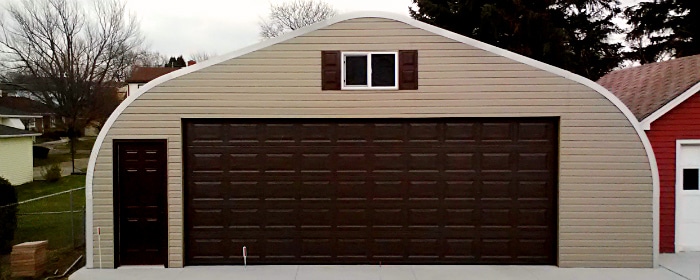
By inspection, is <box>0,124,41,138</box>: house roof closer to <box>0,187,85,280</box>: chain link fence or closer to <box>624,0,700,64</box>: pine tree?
<box>0,187,85,280</box>: chain link fence

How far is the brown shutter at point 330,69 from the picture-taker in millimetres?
9062

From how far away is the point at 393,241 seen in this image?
9.38m

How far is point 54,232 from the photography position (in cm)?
1276

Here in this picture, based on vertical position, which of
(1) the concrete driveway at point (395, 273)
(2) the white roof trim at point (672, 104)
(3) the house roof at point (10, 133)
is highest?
(2) the white roof trim at point (672, 104)

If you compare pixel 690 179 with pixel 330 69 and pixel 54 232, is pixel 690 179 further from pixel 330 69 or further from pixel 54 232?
pixel 54 232

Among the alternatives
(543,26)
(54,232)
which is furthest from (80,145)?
(543,26)

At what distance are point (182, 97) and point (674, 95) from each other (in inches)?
366

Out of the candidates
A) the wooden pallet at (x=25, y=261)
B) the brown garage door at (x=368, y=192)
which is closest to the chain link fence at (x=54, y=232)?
the wooden pallet at (x=25, y=261)

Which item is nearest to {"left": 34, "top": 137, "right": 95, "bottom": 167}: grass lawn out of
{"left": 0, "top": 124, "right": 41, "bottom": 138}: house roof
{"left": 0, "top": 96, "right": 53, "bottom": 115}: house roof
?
{"left": 0, "top": 96, "right": 53, "bottom": 115}: house roof

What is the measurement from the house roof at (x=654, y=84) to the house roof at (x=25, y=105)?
34.7 metres

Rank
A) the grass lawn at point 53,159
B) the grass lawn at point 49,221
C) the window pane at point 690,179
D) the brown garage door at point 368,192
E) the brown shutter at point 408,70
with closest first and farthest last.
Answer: the brown shutter at point 408,70
the brown garage door at point 368,192
the window pane at point 690,179
the grass lawn at point 49,221
the grass lawn at point 53,159

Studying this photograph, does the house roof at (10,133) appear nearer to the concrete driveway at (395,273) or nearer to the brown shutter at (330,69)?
the concrete driveway at (395,273)

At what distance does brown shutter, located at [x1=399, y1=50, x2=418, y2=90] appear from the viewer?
9055mm

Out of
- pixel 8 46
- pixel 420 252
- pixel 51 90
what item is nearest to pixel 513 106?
pixel 420 252
